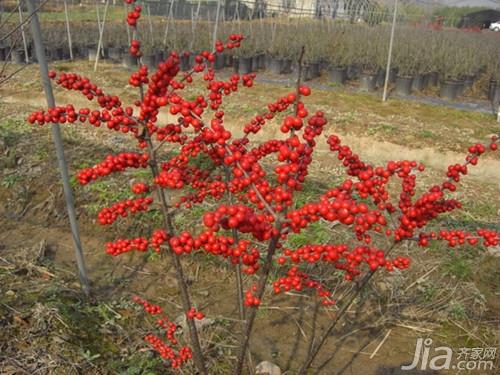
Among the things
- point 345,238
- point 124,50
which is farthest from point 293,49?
point 345,238

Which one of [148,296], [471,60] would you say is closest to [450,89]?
[471,60]

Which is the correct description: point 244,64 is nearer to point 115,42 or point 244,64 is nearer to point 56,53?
point 115,42

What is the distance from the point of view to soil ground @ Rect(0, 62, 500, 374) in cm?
298

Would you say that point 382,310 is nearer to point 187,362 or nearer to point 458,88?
point 187,362

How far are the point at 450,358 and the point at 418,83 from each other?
10054 millimetres

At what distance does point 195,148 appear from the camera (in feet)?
6.28

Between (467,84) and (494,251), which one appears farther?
(467,84)

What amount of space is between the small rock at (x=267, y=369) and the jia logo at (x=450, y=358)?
106 cm

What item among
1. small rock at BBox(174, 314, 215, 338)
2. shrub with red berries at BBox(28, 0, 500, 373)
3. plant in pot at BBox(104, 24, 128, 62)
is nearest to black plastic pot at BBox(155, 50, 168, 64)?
plant in pot at BBox(104, 24, 128, 62)

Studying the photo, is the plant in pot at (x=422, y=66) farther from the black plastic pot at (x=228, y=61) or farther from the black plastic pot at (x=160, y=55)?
the black plastic pot at (x=160, y=55)

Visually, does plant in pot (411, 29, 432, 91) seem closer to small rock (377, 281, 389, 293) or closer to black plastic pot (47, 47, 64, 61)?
small rock (377, 281, 389, 293)

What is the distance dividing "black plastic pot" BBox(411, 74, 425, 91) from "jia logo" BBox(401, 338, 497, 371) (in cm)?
988

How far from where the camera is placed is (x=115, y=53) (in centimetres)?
1498

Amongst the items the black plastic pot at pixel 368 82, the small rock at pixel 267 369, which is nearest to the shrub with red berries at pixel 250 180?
the small rock at pixel 267 369
